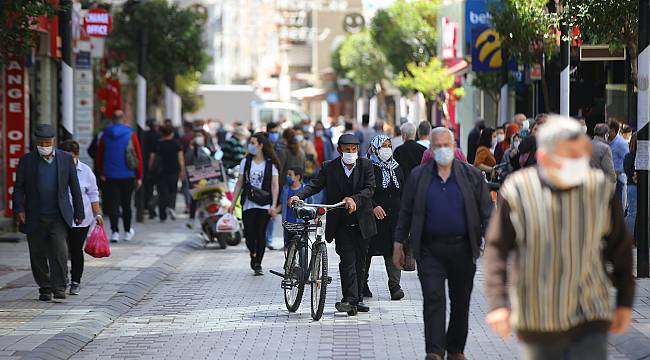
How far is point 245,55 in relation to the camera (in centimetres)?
18400

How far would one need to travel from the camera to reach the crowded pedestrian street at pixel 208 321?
34.7 feet

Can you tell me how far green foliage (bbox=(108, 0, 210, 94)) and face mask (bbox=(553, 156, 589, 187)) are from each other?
2914 cm

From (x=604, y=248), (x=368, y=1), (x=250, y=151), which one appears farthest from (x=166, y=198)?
(x=368, y=1)

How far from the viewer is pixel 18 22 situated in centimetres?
1569

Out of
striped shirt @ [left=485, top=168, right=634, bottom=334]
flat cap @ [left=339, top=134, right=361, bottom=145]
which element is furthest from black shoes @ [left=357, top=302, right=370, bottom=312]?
striped shirt @ [left=485, top=168, right=634, bottom=334]

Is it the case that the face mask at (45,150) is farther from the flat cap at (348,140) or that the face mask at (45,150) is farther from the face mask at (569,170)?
the face mask at (569,170)

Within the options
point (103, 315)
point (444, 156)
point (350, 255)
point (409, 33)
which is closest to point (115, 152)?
point (103, 315)

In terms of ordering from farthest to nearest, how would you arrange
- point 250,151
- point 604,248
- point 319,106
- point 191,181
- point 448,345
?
point 319,106 < point 191,181 < point 250,151 < point 448,345 < point 604,248

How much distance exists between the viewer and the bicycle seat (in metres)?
12.3

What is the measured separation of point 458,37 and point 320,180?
81.4 ft

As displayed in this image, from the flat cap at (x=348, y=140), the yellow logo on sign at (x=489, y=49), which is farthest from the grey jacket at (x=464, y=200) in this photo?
the yellow logo on sign at (x=489, y=49)

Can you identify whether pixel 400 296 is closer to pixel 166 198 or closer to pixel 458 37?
pixel 166 198

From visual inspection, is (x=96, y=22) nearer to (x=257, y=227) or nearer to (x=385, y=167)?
(x=257, y=227)

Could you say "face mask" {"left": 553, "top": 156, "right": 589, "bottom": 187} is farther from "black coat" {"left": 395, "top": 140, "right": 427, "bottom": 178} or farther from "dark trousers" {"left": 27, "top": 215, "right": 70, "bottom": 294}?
"black coat" {"left": 395, "top": 140, "right": 427, "bottom": 178}
